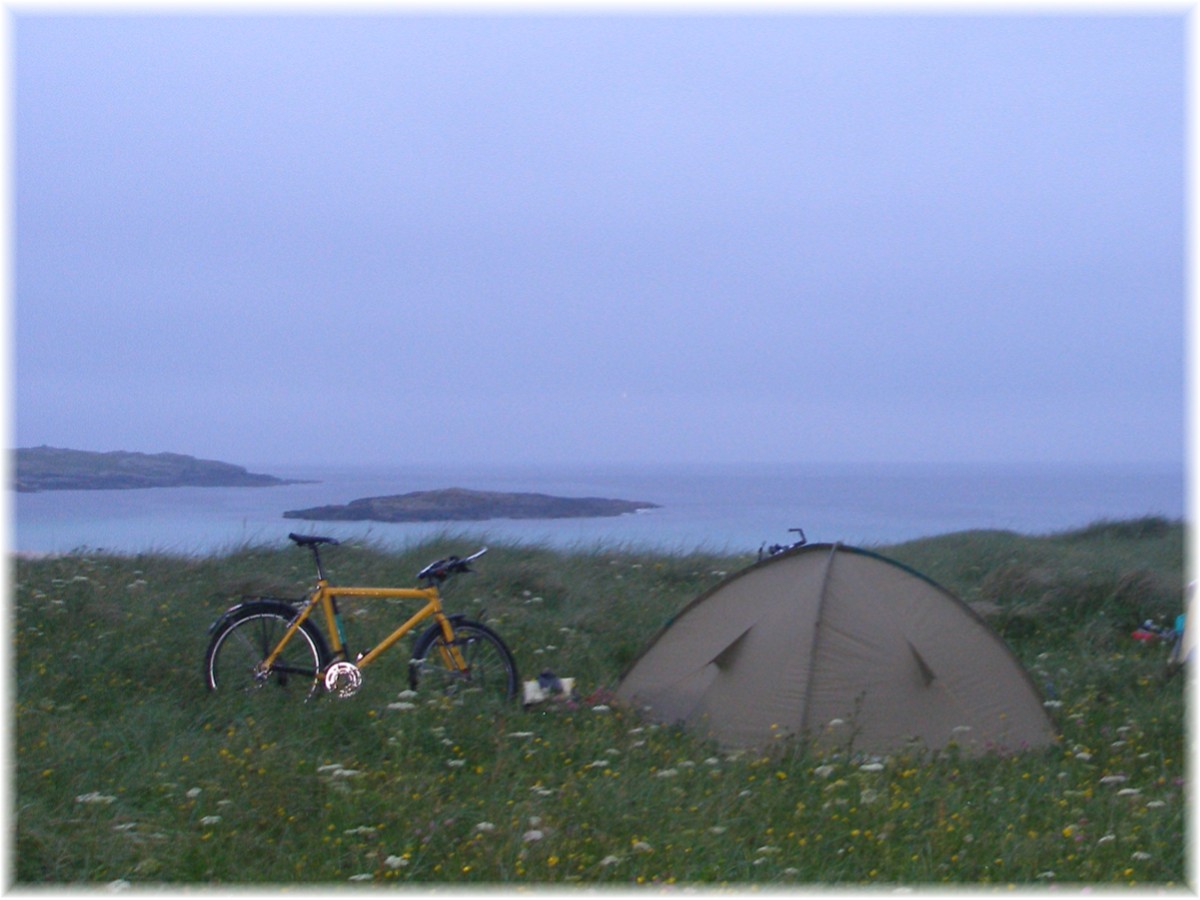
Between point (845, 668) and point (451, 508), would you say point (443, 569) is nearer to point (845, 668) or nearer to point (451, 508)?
point (845, 668)

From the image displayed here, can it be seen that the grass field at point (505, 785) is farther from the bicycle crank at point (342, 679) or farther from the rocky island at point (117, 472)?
the rocky island at point (117, 472)

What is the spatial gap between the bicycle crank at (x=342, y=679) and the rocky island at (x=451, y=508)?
21.3 feet

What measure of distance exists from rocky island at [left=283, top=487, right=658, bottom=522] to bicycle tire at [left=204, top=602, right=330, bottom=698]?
20.3ft

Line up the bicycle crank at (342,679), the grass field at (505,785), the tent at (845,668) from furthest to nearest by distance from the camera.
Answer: the bicycle crank at (342,679) < the tent at (845,668) < the grass field at (505,785)

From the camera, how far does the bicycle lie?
6945 millimetres

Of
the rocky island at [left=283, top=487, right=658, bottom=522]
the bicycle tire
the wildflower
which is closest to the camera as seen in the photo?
the wildflower

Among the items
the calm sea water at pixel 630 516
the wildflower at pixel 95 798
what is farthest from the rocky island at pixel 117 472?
the wildflower at pixel 95 798

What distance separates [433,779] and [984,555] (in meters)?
9.96

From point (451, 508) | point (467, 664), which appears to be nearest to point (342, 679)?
point (467, 664)

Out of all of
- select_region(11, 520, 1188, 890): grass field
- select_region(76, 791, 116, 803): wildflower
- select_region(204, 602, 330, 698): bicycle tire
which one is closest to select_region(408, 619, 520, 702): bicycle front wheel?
select_region(11, 520, 1188, 890): grass field

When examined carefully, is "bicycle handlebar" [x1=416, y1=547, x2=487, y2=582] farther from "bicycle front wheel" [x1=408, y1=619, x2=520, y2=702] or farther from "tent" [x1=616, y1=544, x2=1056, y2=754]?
"tent" [x1=616, y1=544, x2=1056, y2=754]

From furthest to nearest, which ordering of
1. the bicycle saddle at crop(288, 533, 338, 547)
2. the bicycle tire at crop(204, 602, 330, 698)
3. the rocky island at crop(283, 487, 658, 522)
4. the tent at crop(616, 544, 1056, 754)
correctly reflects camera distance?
1. the rocky island at crop(283, 487, 658, 522)
2. the bicycle saddle at crop(288, 533, 338, 547)
3. the bicycle tire at crop(204, 602, 330, 698)
4. the tent at crop(616, 544, 1056, 754)

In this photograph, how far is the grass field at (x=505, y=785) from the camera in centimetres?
466

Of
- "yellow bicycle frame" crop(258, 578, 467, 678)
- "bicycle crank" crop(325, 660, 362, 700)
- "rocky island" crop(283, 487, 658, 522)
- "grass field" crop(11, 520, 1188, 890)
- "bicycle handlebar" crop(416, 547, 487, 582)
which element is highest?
"rocky island" crop(283, 487, 658, 522)
